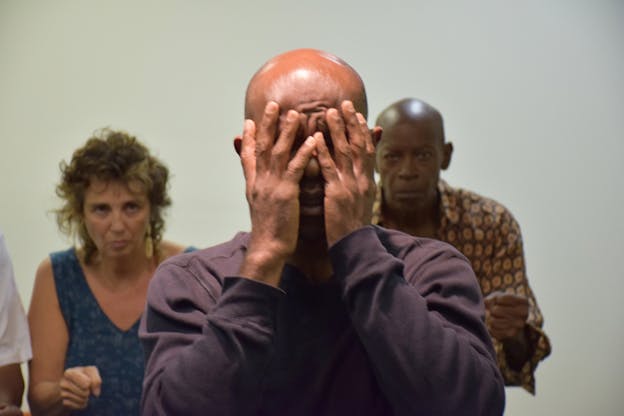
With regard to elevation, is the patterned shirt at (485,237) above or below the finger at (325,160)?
below

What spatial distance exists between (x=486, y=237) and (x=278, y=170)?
64.2 inches

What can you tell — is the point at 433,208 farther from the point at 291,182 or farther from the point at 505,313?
the point at 291,182

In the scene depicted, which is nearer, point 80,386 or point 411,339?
point 411,339

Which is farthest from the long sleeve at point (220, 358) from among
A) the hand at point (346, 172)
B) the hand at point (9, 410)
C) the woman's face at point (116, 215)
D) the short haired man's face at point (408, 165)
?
the short haired man's face at point (408, 165)

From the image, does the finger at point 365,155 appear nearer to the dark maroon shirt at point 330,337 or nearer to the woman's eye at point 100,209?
the dark maroon shirt at point 330,337

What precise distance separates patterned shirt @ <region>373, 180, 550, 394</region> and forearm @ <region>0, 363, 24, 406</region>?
3.57 feet

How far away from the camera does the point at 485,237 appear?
259cm

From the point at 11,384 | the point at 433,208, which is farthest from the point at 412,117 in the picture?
the point at 11,384

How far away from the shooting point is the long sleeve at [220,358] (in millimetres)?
984

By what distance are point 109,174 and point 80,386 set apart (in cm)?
59

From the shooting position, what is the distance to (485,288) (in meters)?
2.52

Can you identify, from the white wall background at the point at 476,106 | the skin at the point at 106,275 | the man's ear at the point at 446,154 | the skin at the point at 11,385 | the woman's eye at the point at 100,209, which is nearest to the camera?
the skin at the point at 11,385

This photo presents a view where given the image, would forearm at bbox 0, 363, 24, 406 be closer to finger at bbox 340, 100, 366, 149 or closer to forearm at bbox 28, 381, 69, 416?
forearm at bbox 28, 381, 69, 416

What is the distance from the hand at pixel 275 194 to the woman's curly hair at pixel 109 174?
4.36 feet
